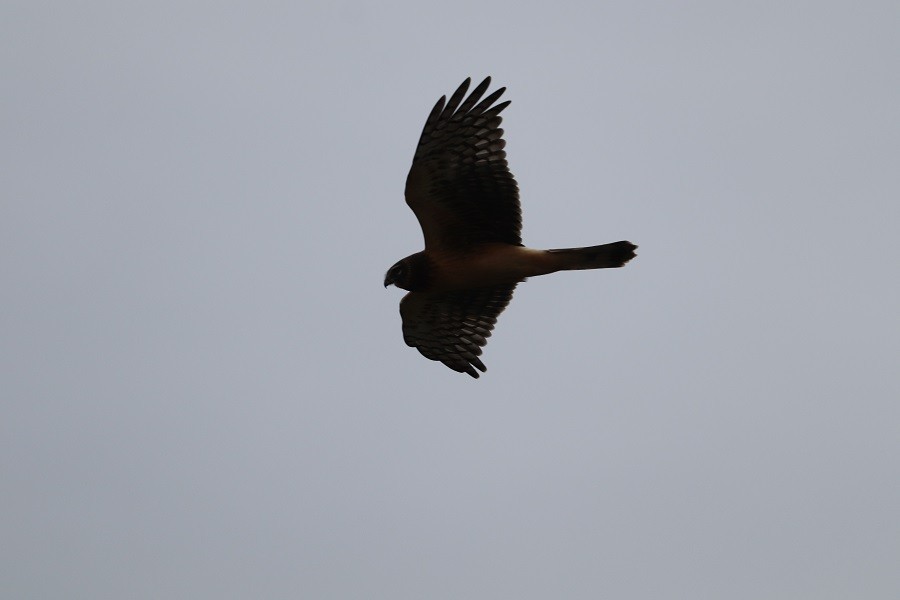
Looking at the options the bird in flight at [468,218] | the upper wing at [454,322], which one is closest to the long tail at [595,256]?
the bird in flight at [468,218]

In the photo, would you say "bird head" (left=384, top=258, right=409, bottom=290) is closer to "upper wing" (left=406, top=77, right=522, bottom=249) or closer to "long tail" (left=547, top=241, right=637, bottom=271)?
"upper wing" (left=406, top=77, right=522, bottom=249)

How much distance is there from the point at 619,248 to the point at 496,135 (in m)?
1.61

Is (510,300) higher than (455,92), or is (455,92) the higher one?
(455,92)

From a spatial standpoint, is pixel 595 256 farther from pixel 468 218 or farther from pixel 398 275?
pixel 398 275

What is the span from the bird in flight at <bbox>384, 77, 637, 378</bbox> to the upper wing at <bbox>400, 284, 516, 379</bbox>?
34mm

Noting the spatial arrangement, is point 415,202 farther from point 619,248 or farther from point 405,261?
point 619,248

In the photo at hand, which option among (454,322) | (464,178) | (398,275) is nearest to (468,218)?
(464,178)

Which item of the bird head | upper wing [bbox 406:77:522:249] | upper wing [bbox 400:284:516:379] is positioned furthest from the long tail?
the bird head

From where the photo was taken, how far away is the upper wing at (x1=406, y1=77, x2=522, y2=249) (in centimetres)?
1353

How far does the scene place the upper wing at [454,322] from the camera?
1492 cm

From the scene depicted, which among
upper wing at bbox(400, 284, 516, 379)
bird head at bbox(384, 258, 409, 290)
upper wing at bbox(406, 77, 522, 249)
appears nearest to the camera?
upper wing at bbox(406, 77, 522, 249)

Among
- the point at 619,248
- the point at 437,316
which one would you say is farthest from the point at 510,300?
the point at 619,248

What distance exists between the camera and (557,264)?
13922 mm

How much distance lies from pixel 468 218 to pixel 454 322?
1.54m
